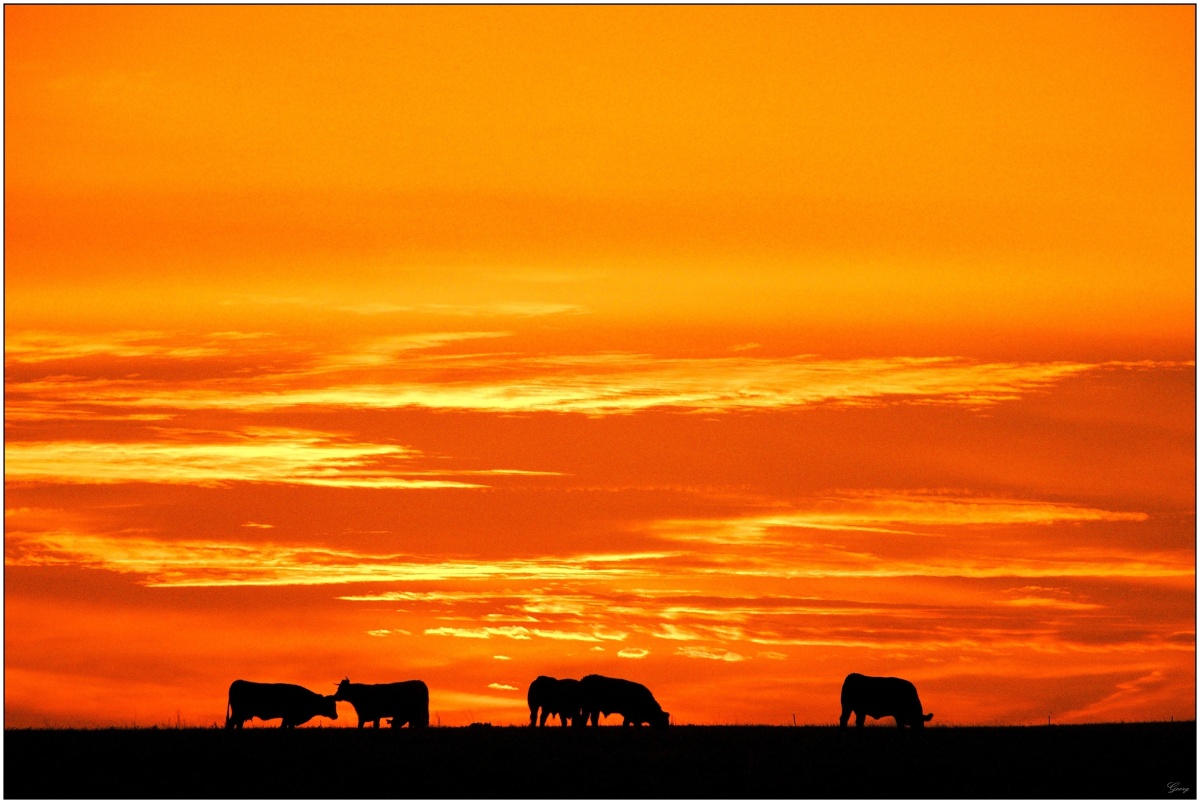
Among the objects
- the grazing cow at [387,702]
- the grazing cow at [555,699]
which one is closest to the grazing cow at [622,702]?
the grazing cow at [555,699]

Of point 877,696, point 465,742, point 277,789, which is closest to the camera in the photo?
point 277,789

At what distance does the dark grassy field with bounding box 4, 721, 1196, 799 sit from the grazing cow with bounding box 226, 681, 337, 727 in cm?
692

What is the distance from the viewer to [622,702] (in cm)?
4919

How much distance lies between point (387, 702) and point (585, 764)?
48.8 ft

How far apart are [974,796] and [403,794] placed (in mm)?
10441

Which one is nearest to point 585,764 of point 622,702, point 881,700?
point 622,702

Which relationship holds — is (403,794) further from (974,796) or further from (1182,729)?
(1182,729)

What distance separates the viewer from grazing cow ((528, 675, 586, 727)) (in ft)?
163

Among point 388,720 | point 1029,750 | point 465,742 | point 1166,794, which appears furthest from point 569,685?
point 1166,794

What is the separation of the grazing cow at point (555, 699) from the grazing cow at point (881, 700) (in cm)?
680

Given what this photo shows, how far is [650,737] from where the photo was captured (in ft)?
137

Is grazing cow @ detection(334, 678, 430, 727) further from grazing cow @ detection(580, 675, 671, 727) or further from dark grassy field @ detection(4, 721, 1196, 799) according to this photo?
dark grassy field @ detection(4, 721, 1196, 799)

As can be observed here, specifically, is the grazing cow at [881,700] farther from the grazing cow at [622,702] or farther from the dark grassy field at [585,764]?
the dark grassy field at [585,764]

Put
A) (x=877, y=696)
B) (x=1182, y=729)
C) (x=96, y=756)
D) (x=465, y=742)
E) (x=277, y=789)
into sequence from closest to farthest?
1. (x=277, y=789)
2. (x=96, y=756)
3. (x=465, y=742)
4. (x=1182, y=729)
5. (x=877, y=696)
